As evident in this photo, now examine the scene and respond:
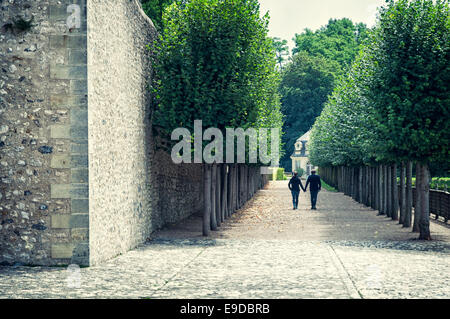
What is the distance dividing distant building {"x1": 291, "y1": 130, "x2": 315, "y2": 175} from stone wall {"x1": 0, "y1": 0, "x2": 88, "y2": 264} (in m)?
68.8

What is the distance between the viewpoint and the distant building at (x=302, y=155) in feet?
264

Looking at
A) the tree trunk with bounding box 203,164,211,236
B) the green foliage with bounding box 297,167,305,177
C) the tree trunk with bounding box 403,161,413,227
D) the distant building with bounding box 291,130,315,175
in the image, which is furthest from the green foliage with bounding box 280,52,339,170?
the tree trunk with bounding box 203,164,211,236

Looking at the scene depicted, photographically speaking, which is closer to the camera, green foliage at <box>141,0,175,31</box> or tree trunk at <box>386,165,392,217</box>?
green foliage at <box>141,0,175,31</box>

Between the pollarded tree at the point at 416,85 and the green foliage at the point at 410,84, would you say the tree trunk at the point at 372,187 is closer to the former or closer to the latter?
the green foliage at the point at 410,84

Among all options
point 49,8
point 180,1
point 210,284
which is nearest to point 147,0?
point 180,1

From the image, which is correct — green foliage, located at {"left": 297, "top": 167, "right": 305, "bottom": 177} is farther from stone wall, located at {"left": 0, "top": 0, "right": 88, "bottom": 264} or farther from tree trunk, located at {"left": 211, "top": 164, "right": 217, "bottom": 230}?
stone wall, located at {"left": 0, "top": 0, "right": 88, "bottom": 264}

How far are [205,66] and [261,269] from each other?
7268mm

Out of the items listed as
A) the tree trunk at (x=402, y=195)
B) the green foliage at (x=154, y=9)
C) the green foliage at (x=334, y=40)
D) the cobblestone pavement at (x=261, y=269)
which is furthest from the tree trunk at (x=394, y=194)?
the green foliage at (x=334, y=40)

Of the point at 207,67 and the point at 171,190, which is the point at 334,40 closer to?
the point at 171,190

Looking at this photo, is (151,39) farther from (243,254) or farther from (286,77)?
(286,77)

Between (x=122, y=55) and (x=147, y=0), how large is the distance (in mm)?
9936

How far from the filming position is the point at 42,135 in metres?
11.3

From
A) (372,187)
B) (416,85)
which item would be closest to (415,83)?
(416,85)

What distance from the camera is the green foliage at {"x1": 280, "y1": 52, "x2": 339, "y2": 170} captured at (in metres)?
78.3
